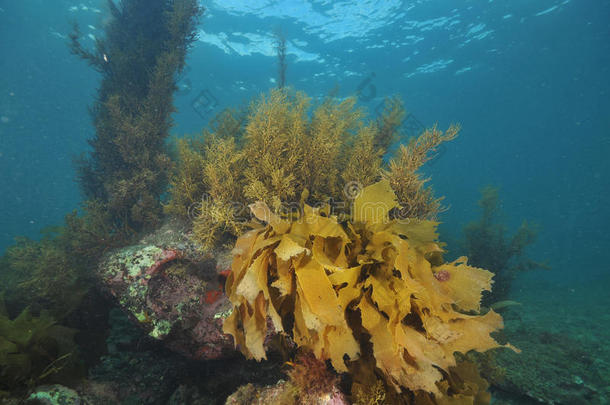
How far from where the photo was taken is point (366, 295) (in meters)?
1.61

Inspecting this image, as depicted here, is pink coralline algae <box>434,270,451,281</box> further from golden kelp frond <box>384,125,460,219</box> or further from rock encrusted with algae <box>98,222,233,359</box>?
rock encrusted with algae <box>98,222,233,359</box>

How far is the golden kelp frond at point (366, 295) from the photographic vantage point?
4.75ft

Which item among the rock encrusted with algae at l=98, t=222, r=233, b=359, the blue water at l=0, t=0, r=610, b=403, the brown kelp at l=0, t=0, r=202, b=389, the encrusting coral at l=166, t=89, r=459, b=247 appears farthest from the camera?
the blue water at l=0, t=0, r=610, b=403

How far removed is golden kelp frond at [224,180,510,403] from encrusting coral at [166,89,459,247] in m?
0.76

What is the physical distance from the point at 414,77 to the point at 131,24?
1086 inches

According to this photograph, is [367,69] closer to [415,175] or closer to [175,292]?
[415,175]

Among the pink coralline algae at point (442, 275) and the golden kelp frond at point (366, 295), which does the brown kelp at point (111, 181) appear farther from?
the pink coralline algae at point (442, 275)

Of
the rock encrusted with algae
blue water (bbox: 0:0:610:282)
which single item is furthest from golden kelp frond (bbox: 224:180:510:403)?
blue water (bbox: 0:0:610:282)

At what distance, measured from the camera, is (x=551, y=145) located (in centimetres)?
5169

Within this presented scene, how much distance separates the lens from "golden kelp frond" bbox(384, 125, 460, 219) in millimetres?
2377

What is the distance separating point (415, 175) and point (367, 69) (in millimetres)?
26467

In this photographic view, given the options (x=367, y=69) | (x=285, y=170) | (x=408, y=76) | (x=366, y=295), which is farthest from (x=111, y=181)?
(x=408, y=76)

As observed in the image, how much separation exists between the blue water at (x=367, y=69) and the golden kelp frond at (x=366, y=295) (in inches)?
147

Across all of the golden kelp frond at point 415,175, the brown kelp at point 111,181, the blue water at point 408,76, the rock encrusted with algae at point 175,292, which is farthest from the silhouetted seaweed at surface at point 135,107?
the golden kelp frond at point 415,175
